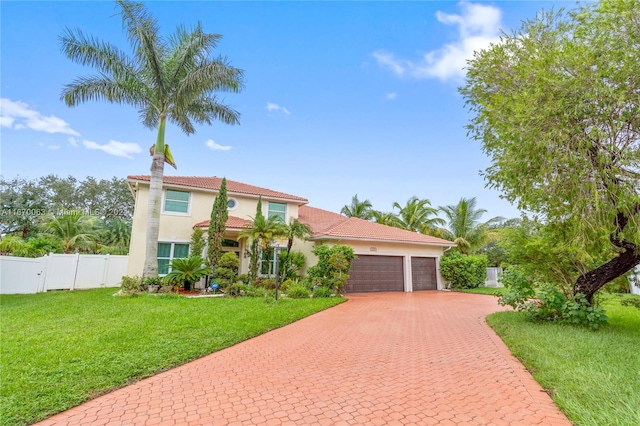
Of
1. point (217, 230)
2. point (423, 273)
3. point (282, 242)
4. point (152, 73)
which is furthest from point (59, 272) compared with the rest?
point (423, 273)

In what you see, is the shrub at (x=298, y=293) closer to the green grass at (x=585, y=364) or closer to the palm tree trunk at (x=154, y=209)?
the palm tree trunk at (x=154, y=209)

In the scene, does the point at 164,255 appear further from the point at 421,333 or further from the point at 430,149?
the point at 430,149

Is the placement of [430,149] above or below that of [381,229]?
above

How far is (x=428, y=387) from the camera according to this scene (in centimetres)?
438

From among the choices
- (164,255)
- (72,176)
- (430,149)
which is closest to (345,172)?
(430,149)

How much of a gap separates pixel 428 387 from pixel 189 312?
7.39 m

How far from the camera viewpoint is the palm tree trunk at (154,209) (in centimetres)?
1388

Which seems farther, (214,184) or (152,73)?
(214,184)

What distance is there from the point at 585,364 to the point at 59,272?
19.5 metres

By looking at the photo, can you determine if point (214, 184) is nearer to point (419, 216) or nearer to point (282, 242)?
point (282, 242)

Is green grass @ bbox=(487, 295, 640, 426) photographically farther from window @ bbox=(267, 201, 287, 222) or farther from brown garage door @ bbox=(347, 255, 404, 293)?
window @ bbox=(267, 201, 287, 222)

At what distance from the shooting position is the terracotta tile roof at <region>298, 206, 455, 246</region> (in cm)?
1677

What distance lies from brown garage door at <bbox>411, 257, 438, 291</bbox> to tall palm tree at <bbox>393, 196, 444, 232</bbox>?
824cm

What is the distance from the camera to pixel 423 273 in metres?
19.0
